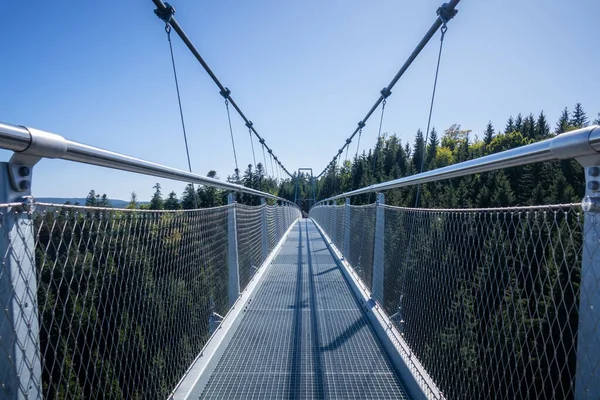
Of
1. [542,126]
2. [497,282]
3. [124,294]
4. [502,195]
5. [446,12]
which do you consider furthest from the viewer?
[542,126]

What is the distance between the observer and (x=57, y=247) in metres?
0.95

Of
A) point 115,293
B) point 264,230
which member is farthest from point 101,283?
point 264,230

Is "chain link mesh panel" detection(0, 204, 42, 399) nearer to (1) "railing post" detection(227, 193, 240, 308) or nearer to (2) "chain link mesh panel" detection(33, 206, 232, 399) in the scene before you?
(2) "chain link mesh panel" detection(33, 206, 232, 399)

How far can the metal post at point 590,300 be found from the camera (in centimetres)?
80

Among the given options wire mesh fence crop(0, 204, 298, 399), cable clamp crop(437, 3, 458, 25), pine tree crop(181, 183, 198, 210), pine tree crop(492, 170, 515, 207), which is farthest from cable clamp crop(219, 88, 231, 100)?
pine tree crop(492, 170, 515, 207)

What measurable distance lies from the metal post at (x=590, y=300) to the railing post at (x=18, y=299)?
1088 mm

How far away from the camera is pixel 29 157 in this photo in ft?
2.75

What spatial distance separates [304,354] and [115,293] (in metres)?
1.31

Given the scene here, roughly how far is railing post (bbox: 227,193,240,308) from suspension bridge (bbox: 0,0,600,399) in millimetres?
15

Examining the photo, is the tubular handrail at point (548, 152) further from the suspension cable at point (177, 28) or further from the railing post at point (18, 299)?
the suspension cable at point (177, 28)

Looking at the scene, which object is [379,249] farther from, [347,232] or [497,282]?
[347,232]

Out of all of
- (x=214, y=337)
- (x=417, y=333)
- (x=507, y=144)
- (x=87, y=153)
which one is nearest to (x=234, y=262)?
(x=214, y=337)

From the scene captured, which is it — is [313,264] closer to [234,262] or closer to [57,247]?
[234,262]

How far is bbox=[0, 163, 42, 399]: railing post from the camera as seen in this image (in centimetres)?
78
